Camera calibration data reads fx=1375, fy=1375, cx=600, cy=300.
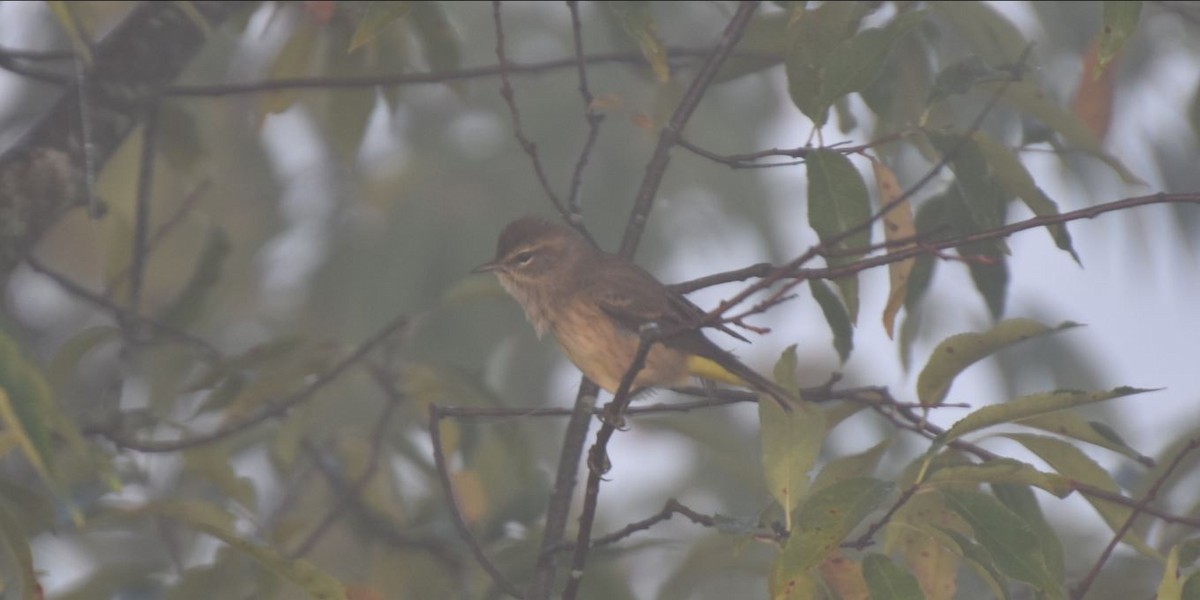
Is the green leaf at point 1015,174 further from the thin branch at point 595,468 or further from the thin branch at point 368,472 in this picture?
the thin branch at point 368,472

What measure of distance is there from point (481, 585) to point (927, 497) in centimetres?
135

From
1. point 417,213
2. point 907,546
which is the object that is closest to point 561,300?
point 907,546

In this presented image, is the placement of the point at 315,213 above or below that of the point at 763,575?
above

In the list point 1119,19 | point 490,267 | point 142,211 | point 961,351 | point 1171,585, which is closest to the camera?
point 1171,585

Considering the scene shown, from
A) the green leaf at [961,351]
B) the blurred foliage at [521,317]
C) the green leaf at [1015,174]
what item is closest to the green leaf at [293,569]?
the blurred foliage at [521,317]

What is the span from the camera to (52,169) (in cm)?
306

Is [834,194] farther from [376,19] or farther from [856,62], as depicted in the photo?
[376,19]

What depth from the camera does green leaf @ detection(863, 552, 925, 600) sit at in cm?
204

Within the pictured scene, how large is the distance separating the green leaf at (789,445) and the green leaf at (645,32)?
2.68 feet

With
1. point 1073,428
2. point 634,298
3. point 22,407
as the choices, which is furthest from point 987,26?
point 22,407

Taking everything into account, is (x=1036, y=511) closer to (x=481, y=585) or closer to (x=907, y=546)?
(x=907, y=546)


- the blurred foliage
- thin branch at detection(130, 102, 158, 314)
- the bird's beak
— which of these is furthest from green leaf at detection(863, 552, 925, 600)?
thin branch at detection(130, 102, 158, 314)

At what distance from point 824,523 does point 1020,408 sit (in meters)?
0.41

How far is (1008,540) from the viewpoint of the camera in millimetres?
2100
